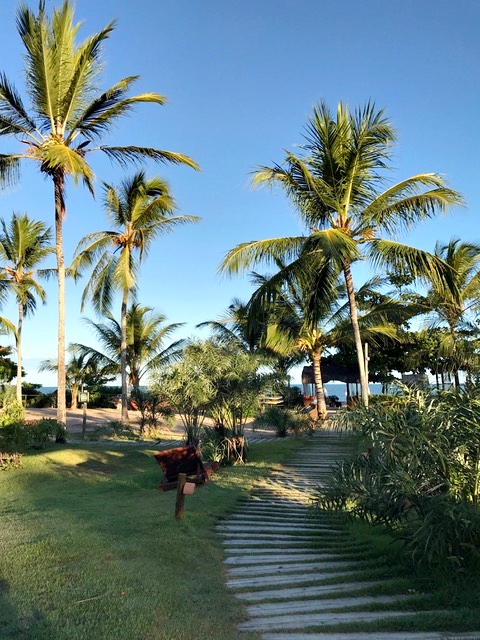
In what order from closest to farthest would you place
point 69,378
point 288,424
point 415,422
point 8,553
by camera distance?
point 415,422 < point 8,553 < point 288,424 < point 69,378

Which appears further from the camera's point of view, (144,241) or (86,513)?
(144,241)

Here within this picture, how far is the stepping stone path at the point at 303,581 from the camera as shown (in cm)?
364

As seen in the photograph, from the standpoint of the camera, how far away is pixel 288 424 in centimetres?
1817

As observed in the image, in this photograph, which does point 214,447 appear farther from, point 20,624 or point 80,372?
point 80,372

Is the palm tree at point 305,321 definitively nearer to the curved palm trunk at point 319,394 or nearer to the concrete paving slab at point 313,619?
the curved palm trunk at point 319,394

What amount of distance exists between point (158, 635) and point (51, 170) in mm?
14966

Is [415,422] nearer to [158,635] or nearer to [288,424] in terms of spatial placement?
[158,635]

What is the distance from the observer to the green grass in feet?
11.5

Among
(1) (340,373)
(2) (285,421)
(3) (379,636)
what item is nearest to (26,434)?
(2) (285,421)

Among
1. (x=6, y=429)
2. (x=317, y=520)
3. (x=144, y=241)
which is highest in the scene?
(x=144, y=241)

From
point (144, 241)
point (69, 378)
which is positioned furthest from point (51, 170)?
point (69, 378)

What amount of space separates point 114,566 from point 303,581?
1710 millimetres

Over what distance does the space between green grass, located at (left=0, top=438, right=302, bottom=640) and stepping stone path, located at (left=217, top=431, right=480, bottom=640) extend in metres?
0.23

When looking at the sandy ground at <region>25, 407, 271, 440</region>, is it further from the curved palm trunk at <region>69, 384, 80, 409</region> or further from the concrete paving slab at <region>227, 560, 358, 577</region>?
the concrete paving slab at <region>227, 560, 358, 577</region>
